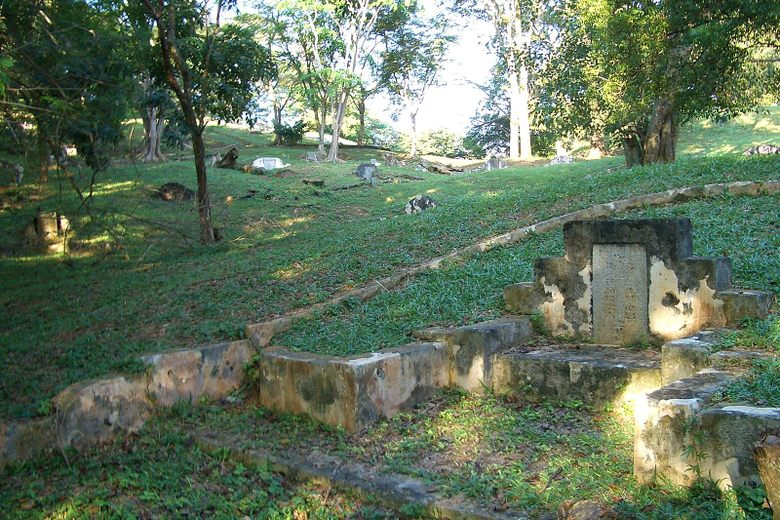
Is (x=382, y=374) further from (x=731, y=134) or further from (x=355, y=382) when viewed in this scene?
(x=731, y=134)

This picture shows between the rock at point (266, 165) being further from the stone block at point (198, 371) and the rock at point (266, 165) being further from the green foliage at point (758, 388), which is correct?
the green foliage at point (758, 388)

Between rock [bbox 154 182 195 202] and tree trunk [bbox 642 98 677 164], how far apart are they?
11.4 meters

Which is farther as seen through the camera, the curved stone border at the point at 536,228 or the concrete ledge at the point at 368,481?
the curved stone border at the point at 536,228

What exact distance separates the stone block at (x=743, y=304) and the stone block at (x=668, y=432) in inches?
59.8

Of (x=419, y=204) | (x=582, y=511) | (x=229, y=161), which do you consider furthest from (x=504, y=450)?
(x=229, y=161)

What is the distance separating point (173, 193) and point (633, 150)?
38.2ft

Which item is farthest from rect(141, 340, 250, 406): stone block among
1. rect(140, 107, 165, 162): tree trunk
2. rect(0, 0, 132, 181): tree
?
rect(140, 107, 165, 162): tree trunk

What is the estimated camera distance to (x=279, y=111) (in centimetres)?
4344

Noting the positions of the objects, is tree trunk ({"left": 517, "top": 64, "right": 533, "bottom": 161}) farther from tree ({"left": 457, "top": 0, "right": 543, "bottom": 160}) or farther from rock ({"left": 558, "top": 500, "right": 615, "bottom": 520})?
rock ({"left": 558, "top": 500, "right": 615, "bottom": 520})

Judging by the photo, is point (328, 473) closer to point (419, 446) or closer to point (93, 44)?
point (419, 446)

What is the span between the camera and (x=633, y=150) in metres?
15.9

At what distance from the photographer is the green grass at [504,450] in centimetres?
370

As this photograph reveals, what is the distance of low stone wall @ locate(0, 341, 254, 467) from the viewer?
550 cm

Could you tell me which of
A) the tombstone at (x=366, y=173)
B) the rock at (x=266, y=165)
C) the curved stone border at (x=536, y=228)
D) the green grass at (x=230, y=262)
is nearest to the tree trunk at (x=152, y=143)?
the rock at (x=266, y=165)
